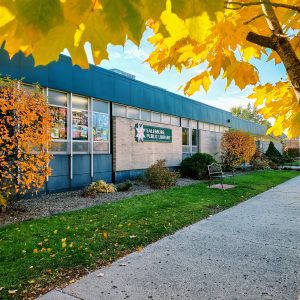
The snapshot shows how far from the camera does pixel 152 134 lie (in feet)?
58.7

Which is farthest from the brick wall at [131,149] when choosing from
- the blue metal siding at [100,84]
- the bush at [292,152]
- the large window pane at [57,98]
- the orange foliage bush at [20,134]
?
the bush at [292,152]

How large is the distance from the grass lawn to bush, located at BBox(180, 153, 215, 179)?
25.2ft

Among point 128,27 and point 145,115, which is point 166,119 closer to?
point 145,115

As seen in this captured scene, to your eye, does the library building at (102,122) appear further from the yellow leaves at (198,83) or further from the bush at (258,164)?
the yellow leaves at (198,83)

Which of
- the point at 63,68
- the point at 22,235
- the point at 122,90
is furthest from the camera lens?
the point at 122,90

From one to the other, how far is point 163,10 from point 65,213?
7495mm

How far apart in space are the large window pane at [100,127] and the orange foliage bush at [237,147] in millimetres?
11126

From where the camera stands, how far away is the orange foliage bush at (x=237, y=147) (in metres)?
22.2

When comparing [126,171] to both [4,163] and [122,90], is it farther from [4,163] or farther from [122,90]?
[4,163]

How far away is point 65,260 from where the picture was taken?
4.46 meters

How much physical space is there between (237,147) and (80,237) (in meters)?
18.6

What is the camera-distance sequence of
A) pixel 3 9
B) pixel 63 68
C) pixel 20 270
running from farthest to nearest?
pixel 63 68 < pixel 20 270 < pixel 3 9

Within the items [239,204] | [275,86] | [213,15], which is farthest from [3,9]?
[239,204]

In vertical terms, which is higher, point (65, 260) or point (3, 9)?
point (3, 9)
